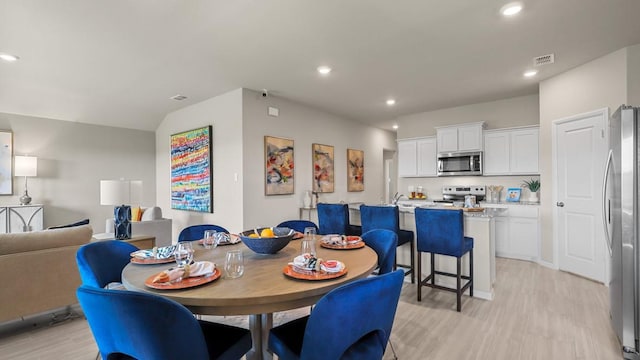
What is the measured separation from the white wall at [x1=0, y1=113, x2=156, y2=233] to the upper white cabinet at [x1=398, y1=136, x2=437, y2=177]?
5.33 meters

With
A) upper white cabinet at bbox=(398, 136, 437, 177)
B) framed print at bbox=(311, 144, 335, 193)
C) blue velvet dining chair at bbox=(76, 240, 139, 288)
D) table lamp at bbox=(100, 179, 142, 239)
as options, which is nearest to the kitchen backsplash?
upper white cabinet at bbox=(398, 136, 437, 177)

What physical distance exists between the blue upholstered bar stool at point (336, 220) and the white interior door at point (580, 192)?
2848 millimetres

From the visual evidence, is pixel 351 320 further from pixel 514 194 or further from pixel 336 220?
pixel 514 194

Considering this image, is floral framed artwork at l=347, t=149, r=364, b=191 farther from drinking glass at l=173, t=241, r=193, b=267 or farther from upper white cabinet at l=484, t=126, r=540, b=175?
drinking glass at l=173, t=241, r=193, b=267

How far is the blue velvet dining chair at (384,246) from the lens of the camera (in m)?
1.85

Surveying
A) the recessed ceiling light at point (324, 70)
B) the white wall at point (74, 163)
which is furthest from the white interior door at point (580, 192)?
the white wall at point (74, 163)

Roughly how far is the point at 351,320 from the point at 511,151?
16.5 ft

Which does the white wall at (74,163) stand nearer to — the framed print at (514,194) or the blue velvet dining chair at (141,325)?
the blue velvet dining chair at (141,325)

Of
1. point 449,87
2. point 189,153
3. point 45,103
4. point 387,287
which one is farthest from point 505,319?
point 45,103

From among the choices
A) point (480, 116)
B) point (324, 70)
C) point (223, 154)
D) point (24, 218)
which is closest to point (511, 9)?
point (324, 70)

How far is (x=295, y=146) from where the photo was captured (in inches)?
203

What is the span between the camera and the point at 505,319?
2.67m

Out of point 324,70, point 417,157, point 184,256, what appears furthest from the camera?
point 417,157

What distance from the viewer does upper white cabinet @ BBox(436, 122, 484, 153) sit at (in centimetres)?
518
